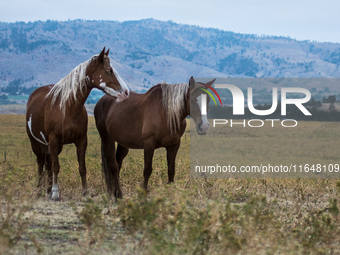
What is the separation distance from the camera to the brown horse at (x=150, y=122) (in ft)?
21.5

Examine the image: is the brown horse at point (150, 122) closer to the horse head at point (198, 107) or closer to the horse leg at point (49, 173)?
the horse head at point (198, 107)

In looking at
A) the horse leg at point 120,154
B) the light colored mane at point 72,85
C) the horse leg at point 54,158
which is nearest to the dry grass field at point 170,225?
the horse leg at point 54,158

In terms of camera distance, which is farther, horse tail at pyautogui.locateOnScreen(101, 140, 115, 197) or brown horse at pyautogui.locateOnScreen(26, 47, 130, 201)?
horse tail at pyautogui.locateOnScreen(101, 140, 115, 197)

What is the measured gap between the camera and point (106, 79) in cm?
687

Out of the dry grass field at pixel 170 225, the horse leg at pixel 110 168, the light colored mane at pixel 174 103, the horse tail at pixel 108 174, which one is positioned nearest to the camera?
the dry grass field at pixel 170 225

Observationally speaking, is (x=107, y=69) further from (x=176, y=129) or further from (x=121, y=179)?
(x=121, y=179)

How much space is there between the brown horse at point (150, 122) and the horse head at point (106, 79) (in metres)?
0.46

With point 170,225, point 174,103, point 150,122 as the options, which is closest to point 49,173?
point 150,122

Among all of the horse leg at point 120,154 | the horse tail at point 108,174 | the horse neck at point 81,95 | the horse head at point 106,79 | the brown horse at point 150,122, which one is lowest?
the horse tail at point 108,174

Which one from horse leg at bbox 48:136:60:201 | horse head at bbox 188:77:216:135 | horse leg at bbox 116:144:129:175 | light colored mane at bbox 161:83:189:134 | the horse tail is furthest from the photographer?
horse leg at bbox 116:144:129:175

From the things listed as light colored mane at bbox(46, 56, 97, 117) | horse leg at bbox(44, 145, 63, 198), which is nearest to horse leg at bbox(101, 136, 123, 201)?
horse leg at bbox(44, 145, 63, 198)

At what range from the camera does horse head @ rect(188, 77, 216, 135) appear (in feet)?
20.8

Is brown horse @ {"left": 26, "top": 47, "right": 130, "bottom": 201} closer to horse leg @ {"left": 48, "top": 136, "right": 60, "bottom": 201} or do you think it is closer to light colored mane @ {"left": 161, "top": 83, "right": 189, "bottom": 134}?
horse leg @ {"left": 48, "top": 136, "right": 60, "bottom": 201}

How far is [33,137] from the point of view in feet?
26.1
